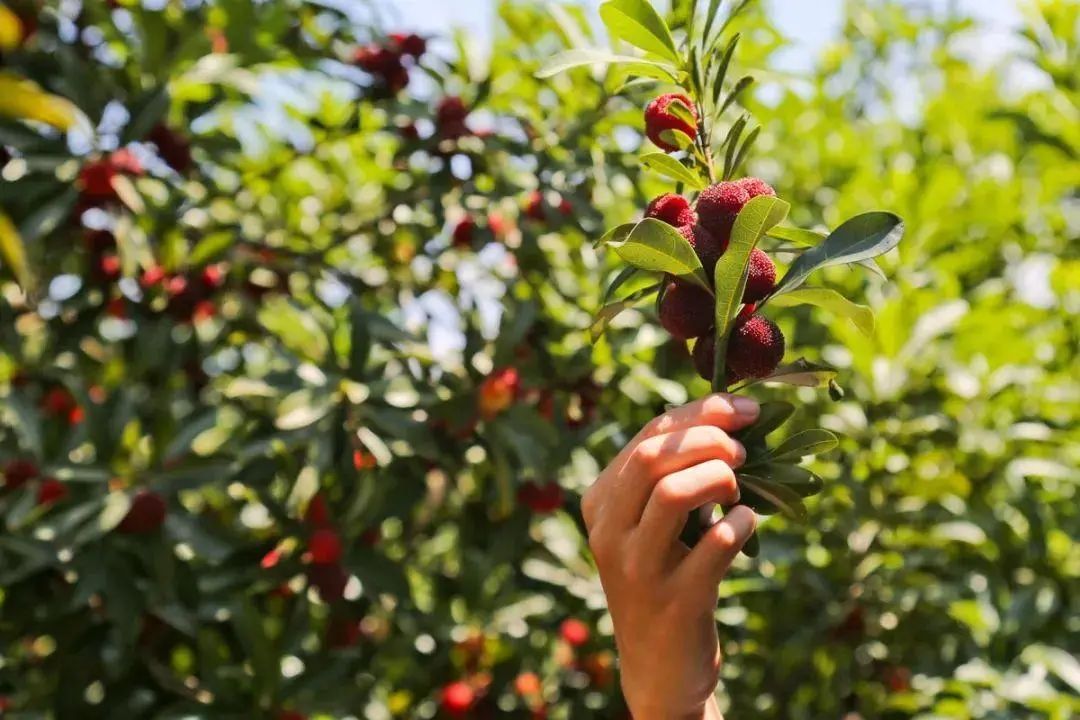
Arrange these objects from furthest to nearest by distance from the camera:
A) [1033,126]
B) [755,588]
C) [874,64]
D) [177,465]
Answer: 1. [874,64]
2. [1033,126]
3. [755,588]
4. [177,465]

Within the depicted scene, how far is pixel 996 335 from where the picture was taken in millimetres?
2270

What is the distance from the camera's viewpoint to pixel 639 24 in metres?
0.85

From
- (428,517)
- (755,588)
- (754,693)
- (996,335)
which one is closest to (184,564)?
(428,517)

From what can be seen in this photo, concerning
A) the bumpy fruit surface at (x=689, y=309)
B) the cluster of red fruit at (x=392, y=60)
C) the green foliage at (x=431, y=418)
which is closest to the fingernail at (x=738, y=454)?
the bumpy fruit surface at (x=689, y=309)

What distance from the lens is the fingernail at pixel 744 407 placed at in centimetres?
71

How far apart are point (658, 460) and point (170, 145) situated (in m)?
1.62

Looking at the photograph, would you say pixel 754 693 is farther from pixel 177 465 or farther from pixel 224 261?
pixel 224 261

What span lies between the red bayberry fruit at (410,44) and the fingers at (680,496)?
1.60 meters

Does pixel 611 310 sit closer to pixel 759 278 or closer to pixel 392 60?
pixel 759 278

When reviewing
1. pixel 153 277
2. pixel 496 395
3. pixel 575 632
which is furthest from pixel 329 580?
pixel 153 277

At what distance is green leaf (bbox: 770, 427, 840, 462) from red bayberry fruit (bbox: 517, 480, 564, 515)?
3.72 feet

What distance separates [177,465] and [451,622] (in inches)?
24.3

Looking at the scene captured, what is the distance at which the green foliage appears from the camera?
5.88ft

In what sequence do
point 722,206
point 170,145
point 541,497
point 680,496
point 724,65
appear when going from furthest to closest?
point 170,145 → point 541,497 → point 724,65 → point 722,206 → point 680,496
